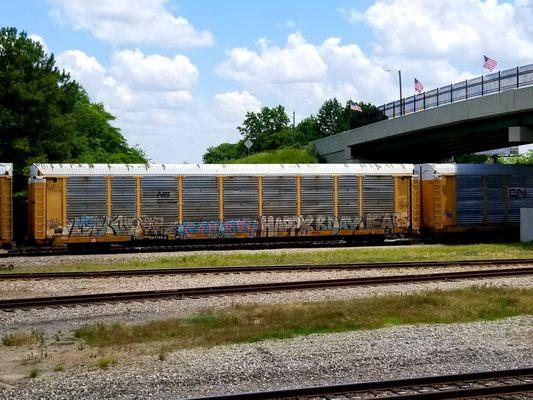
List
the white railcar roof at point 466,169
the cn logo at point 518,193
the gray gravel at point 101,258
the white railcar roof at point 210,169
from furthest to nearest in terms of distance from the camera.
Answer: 1. the cn logo at point 518,193
2. the white railcar roof at point 466,169
3. the white railcar roof at point 210,169
4. the gray gravel at point 101,258

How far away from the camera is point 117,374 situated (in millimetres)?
10242

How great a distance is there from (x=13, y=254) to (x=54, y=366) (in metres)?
19.0

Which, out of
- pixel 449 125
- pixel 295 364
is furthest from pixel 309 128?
pixel 295 364

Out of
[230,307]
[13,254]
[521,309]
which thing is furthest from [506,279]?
[13,254]

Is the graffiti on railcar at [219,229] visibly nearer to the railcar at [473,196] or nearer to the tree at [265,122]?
the railcar at [473,196]

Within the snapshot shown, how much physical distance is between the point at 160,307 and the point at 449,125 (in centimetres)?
2966

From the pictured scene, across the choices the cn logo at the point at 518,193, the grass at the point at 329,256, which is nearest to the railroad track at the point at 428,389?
the grass at the point at 329,256

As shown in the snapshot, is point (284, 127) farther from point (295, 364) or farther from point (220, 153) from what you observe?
point (295, 364)

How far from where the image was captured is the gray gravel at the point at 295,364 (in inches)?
380

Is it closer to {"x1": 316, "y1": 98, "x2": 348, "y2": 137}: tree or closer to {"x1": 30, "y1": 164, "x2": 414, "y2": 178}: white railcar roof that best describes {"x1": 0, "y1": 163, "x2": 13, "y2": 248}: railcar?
{"x1": 30, "y1": 164, "x2": 414, "y2": 178}: white railcar roof

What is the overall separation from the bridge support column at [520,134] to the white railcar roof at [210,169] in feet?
21.1

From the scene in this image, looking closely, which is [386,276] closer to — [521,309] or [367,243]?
[521,309]

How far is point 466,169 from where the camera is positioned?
3425 cm

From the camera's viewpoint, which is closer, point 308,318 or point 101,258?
point 308,318
